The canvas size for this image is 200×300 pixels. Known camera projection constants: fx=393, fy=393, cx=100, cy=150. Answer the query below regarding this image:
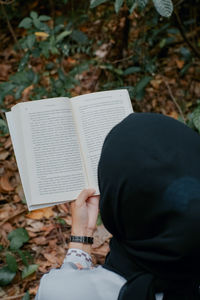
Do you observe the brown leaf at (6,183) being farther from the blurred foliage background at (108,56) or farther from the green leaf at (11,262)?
the green leaf at (11,262)

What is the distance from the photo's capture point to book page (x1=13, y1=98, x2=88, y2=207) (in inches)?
69.6

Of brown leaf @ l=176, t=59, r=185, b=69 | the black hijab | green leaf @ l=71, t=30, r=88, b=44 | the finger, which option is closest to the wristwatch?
the finger

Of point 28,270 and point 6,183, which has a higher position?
point 6,183

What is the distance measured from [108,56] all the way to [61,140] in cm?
187

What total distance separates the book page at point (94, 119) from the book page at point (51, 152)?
0.12 feet

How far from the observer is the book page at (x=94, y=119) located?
1.81 m

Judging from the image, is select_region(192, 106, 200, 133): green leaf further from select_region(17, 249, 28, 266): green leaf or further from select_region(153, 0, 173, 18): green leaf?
select_region(17, 249, 28, 266): green leaf

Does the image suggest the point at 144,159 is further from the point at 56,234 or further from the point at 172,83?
the point at 172,83

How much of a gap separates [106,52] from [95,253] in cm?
182

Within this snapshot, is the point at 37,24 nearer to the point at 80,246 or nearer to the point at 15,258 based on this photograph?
the point at 15,258

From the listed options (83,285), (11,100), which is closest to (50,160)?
(83,285)

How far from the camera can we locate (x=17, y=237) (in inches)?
99.7

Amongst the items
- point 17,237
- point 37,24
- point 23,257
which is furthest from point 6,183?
point 37,24

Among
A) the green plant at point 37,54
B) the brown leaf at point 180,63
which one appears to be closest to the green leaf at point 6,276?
the green plant at point 37,54
